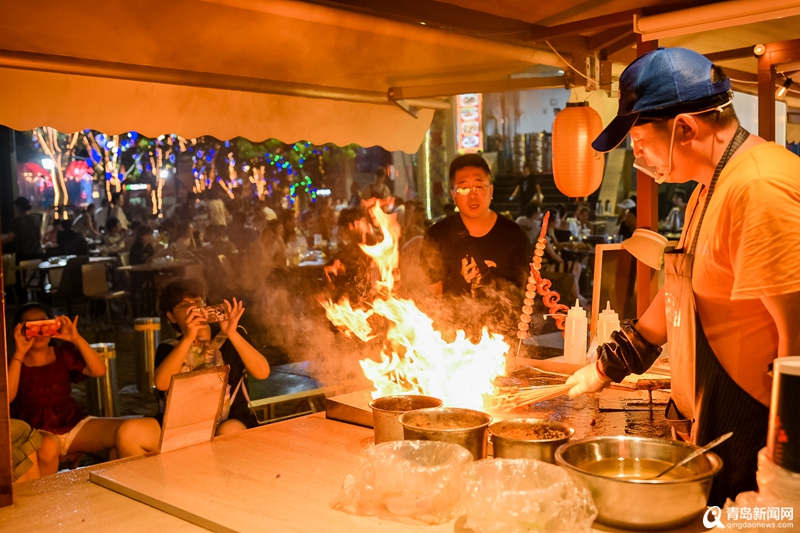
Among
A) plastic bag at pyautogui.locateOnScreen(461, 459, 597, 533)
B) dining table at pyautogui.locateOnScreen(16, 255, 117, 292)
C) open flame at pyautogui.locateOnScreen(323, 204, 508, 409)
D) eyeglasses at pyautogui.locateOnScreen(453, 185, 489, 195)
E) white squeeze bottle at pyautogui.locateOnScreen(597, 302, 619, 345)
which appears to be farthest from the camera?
dining table at pyautogui.locateOnScreen(16, 255, 117, 292)

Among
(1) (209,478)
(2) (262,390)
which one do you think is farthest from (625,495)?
(2) (262,390)

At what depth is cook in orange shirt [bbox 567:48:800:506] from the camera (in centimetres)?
173

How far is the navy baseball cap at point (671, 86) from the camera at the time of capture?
199 centimetres

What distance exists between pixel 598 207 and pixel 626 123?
58.1 feet

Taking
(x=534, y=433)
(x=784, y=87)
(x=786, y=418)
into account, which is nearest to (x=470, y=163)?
(x=784, y=87)

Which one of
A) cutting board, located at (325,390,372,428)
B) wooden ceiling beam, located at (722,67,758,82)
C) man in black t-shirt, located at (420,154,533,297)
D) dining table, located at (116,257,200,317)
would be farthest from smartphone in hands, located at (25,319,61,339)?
dining table, located at (116,257,200,317)

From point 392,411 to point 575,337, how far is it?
169 cm

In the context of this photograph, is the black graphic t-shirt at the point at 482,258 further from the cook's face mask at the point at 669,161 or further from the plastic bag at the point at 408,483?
the plastic bag at the point at 408,483

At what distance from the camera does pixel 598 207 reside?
1912 centimetres

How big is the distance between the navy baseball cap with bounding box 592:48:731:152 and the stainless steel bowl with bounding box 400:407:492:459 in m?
1.00

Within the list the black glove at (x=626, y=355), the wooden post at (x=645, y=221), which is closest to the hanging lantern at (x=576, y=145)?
the wooden post at (x=645, y=221)

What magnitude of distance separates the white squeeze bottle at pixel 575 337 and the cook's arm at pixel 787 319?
6.26 ft

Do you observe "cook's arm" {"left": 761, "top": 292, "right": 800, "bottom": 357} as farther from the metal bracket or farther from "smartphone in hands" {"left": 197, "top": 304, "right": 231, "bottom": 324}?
the metal bracket

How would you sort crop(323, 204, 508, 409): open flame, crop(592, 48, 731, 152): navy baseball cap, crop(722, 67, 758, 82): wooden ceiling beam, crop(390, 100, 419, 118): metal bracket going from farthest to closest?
1. crop(722, 67, 758, 82): wooden ceiling beam
2. crop(390, 100, 419, 118): metal bracket
3. crop(323, 204, 508, 409): open flame
4. crop(592, 48, 731, 152): navy baseball cap
